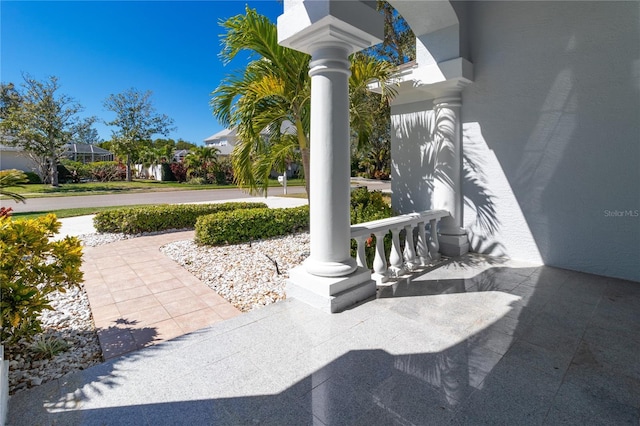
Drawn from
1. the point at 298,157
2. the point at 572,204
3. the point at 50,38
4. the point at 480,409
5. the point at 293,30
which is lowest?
the point at 480,409

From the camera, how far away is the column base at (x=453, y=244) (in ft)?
16.8

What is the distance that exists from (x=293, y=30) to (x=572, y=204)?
164 inches

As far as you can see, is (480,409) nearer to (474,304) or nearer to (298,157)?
(474,304)

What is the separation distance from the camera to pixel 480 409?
6.06ft

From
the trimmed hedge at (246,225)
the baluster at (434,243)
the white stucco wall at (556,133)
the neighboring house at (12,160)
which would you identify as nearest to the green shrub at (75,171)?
the neighboring house at (12,160)

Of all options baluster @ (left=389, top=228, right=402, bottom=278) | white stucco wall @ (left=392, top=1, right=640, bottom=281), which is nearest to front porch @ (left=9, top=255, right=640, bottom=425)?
baluster @ (left=389, top=228, right=402, bottom=278)

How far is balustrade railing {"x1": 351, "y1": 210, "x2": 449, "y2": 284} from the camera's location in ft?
12.4

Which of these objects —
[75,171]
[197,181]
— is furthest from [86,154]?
[197,181]

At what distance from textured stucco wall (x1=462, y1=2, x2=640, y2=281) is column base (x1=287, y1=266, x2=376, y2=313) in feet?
9.35

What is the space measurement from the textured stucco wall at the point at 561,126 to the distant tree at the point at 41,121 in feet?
86.1

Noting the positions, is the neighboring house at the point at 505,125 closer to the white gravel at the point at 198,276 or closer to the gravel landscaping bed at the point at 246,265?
the gravel landscaping bed at the point at 246,265

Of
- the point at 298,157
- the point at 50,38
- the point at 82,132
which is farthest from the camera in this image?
the point at 82,132

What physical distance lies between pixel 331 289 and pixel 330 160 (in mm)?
1276

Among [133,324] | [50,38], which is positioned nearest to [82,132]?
[50,38]
